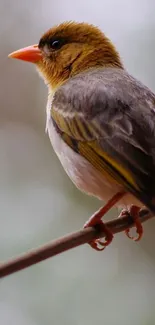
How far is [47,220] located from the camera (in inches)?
178

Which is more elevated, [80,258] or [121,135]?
[121,135]

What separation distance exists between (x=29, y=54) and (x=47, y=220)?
1.32 metres

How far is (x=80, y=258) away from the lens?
4.46 metres

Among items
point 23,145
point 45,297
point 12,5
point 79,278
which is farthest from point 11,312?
point 12,5

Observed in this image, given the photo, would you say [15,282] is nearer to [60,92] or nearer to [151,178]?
[60,92]

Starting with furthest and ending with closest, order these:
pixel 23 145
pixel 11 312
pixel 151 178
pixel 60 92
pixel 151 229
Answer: pixel 23 145 → pixel 151 229 → pixel 11 312 → pixel 60 92 → pixel 151 178

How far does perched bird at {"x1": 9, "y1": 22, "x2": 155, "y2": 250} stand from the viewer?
104 inches

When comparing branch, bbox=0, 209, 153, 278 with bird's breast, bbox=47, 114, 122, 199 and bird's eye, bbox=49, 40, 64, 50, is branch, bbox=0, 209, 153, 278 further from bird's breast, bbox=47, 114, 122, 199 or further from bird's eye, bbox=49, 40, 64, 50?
bird's eye, bbox=49, 40, 64, 50

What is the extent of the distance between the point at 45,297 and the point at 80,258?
419 mm

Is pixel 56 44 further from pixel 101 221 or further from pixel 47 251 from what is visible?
pixel 47 251

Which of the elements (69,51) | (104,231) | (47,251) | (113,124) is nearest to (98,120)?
(113,124)

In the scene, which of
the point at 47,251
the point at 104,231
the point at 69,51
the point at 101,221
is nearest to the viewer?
the point at 47,251

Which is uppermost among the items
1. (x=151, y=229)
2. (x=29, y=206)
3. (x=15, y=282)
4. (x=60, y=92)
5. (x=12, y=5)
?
(x=12, y=5)

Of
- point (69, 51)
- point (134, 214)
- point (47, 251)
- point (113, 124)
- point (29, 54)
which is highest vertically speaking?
point (29, 54)
